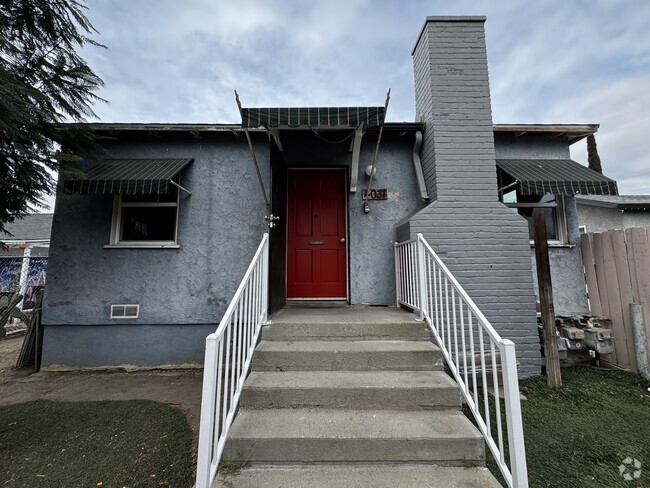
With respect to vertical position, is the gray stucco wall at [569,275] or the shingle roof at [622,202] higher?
the shingle roof at [622,202]

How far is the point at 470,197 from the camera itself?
345 centimetres

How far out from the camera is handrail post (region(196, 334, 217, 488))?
1.35 m

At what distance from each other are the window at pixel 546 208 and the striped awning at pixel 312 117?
9.23ft

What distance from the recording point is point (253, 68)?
702 cm

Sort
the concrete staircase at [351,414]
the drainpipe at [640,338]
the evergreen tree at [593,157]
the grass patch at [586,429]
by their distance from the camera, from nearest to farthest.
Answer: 1. the concrete staircase at [351,414]
2. the grass patch at [586,429]
3. the drainpipe at [640,338]
4. the evergreen tree at [593,157]

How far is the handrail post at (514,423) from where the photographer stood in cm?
138

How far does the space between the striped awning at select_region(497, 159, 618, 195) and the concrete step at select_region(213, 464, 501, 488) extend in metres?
3.47

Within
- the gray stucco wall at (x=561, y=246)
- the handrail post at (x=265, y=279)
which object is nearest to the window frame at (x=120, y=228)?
the handrail post at (x=265, y=279)

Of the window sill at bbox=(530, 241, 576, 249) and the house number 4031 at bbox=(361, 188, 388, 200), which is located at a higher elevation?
the house number 4031 at bbox=(361, 188, 388, 200)

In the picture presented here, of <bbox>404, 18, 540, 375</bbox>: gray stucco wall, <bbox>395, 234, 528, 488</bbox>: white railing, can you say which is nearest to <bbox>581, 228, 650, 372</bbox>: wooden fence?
<bbox>404, 18, 540, 375</bbox>: gray stucco wall

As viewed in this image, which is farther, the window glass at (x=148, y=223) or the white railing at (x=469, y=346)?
the window glass at (x=148, y=223)

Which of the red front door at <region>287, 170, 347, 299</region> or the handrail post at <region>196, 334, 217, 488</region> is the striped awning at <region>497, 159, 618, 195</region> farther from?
the handrail post at <region>196, 334, 217, 488</region>

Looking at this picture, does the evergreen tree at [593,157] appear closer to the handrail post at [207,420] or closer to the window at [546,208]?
the window at [546,208]

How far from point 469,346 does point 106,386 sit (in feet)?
15.1
